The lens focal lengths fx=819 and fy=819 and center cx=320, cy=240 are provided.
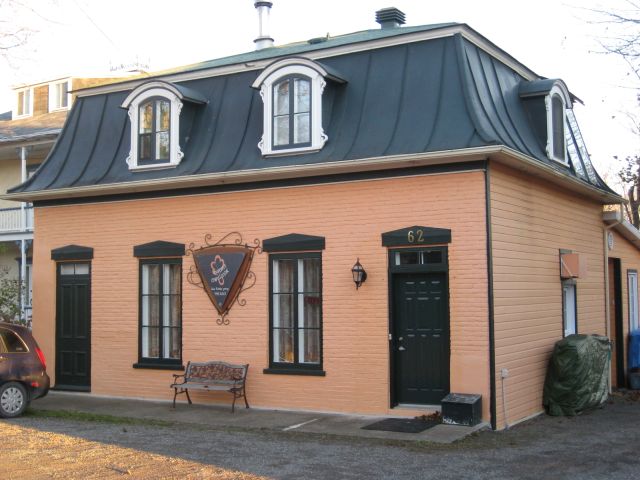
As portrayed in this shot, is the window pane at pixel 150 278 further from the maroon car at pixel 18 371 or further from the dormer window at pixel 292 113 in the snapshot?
the dormer window at pixel 292 113

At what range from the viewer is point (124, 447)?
395 inches

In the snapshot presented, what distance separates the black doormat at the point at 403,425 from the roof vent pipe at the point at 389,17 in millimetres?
7928

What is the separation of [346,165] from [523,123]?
3.38 meters

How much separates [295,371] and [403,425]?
2300 mm

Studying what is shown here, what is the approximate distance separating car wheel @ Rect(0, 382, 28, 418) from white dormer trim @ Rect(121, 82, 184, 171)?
440 centimetres

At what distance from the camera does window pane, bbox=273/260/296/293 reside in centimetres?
1364

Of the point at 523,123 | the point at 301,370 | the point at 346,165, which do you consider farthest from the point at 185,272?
the point at 523,123

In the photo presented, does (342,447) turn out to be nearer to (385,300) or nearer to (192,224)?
(385,300)

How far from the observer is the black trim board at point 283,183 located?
1210 cm

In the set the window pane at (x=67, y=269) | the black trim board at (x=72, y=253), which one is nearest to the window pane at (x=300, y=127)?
the black trim board at (x=72, y=253)

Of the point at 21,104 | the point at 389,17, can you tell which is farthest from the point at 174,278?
the point at 21,104

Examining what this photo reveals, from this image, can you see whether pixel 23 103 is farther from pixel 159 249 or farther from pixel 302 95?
pixel 302 95

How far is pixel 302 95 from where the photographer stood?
13492mm

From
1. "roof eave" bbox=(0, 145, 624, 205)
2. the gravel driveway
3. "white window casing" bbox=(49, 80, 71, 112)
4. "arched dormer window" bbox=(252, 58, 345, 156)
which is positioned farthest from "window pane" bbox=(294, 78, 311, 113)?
"white window casing" bbox=(49, 80, 71, 112)
